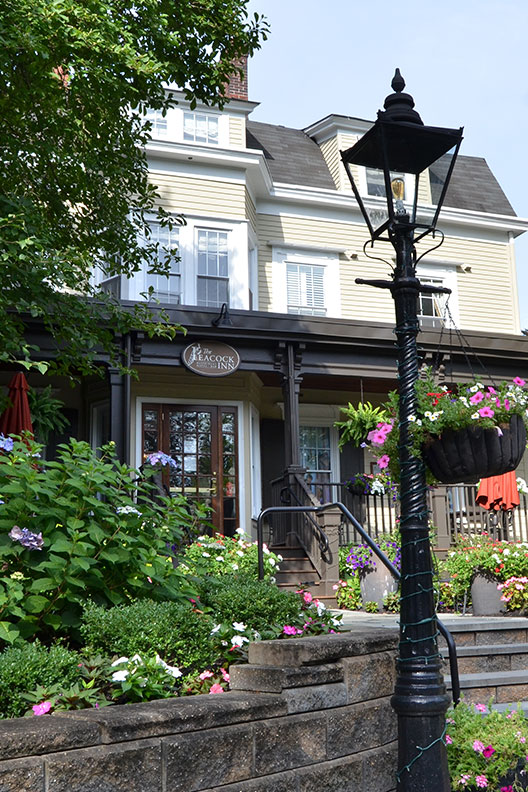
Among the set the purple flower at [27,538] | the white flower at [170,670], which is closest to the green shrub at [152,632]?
the white flower at [170,670]

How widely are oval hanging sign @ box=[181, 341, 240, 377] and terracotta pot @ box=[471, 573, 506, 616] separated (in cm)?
480

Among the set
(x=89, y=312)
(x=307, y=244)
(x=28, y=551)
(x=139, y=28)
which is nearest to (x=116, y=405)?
(x=89, y=312)

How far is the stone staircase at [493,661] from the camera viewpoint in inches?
245

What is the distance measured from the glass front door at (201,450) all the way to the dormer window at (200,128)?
196 inches

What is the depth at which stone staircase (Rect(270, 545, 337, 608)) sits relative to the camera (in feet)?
33.3

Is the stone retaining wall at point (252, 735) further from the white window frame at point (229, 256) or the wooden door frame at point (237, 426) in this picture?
the white window frame at point (229, 256)

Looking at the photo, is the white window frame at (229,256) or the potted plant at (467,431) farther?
the white window frame at (229,256)

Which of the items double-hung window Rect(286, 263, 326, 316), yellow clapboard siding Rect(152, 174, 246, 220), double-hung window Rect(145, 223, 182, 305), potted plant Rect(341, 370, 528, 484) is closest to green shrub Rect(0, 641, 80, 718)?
potted plant Rect(341, 370, 528, 484)

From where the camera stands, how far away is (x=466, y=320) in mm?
16422

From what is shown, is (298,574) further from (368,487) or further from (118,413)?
(118,413)

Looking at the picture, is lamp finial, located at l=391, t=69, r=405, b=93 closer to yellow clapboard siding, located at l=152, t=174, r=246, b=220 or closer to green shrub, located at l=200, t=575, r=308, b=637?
green shrub, located at l=200, t=575, r=308, b=637

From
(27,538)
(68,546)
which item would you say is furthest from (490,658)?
(27,538)

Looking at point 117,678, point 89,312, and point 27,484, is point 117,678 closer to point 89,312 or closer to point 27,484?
point 27,484

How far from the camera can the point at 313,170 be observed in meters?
16.5
